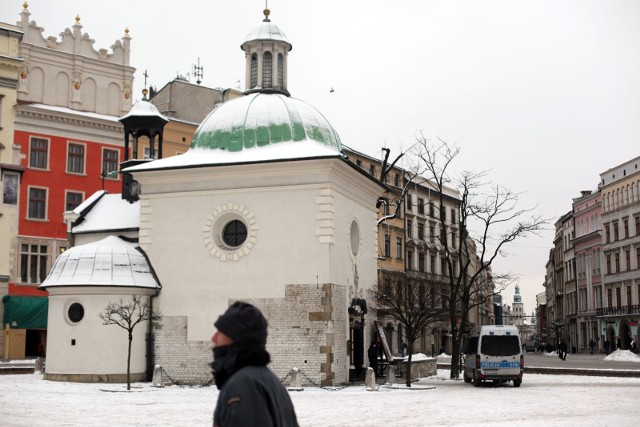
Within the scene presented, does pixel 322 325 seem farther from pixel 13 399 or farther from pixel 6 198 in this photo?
pixel 6 198

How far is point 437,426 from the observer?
16.0 metres

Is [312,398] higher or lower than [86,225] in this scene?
lower

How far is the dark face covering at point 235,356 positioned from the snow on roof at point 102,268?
24508mm

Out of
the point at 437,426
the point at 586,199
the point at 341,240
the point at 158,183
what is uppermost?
the point at 586,199

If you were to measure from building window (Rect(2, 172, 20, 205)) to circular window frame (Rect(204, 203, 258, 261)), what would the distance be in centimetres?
1795

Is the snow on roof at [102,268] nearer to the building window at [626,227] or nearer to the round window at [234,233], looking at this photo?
the round window at [234,233]

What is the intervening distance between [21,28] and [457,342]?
29775 millimetres

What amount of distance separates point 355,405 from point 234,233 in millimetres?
10076

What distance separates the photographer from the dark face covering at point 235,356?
4391 millimetres

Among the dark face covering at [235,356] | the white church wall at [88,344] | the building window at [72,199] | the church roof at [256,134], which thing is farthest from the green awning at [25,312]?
the dark face covering at [235,356]

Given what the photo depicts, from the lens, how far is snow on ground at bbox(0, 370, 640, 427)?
16.8 m

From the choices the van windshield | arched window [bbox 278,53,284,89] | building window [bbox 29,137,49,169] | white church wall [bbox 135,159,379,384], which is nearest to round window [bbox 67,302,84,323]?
white church wall [bbox 135,159,379,384]

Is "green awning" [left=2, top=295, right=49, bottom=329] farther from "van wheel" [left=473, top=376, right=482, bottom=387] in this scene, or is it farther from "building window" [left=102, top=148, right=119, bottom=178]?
"van wheel" [left=473, top=376, right=482, bottom=387]

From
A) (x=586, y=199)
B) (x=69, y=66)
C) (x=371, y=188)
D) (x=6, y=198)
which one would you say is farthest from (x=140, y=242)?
(x=586, y=199)
